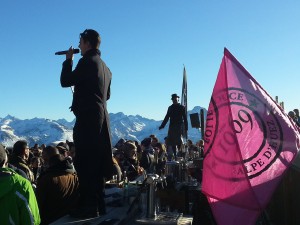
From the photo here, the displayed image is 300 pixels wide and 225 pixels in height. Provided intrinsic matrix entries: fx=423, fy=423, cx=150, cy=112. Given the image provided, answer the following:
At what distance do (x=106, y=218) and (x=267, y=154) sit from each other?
6.36 ft

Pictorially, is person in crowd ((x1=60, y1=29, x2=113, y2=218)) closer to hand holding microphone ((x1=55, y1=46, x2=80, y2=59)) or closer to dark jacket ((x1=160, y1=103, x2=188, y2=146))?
hand holding microphone ((x1=55, y1=46, x2=80, y2=59))

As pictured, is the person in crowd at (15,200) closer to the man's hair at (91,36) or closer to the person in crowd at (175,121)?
the man's hair at (91,36)

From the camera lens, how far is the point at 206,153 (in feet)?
10.5

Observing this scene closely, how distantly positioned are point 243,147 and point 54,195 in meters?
2.85

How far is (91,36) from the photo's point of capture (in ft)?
14.6

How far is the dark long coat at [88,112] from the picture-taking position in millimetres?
4277

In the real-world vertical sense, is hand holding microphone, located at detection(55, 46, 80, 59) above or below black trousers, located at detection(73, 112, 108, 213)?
above

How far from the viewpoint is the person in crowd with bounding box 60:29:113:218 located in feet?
14.0

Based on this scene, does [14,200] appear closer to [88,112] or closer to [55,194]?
[88,112]

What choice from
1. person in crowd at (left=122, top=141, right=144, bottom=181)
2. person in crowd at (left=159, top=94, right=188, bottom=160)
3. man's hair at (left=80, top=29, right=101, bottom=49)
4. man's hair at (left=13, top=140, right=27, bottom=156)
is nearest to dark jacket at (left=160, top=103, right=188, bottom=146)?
person in crowd at (left=159, top=94, right=188, bottom=160)

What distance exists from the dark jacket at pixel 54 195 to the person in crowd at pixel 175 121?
19.5 feet

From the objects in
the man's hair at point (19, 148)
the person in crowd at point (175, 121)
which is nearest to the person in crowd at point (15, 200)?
the man's hair at point (19, 148)

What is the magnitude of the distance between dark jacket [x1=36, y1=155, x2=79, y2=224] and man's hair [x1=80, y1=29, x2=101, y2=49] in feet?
5.79

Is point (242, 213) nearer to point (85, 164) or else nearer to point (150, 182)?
point (150, 182)
